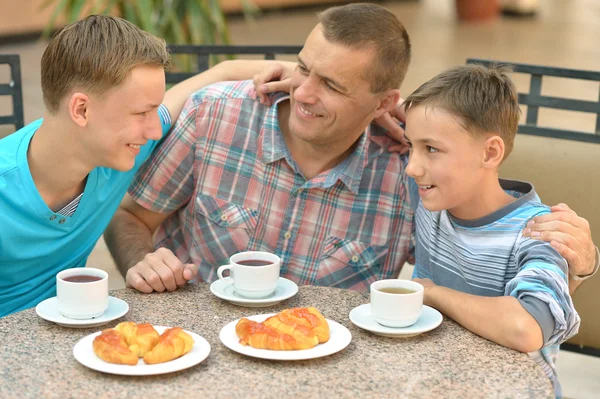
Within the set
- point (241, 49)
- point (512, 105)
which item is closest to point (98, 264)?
point (241, 49)

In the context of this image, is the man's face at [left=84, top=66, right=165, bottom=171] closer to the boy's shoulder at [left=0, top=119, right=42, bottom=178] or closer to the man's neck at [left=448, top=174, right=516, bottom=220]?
the boy's shoulder at [left=0, top=119, right=42, bottom=178]

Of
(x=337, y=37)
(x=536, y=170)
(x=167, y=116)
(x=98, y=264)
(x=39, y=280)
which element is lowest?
(x=98, y=264)

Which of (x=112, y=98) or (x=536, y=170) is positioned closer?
(x=112, y=98)

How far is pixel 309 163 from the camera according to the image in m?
2.34

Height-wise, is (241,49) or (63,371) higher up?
(241,49)

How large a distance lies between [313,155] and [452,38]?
890 cm

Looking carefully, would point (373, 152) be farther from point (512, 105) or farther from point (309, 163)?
point (512, 105)

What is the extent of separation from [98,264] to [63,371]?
7.81 feet

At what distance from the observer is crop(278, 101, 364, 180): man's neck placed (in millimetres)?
2324

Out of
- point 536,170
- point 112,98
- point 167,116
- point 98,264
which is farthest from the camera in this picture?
point 98,264

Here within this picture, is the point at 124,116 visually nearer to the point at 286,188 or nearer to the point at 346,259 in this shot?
the point at 286,188

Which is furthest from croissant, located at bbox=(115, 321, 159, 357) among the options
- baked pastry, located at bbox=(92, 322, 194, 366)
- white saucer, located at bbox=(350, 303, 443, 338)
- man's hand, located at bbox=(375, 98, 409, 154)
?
man's hand, located at bbox=(375, 98, 409, 154)

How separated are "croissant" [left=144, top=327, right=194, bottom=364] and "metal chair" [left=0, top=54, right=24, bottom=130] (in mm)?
1329

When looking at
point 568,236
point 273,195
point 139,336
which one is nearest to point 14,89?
point 273,195
